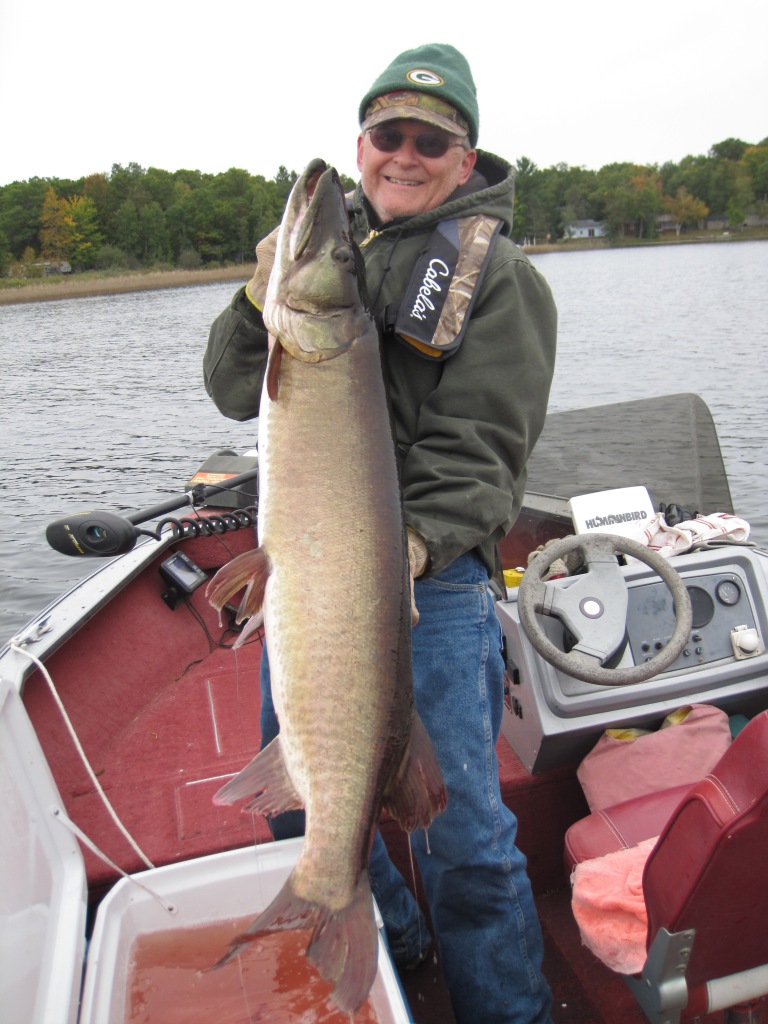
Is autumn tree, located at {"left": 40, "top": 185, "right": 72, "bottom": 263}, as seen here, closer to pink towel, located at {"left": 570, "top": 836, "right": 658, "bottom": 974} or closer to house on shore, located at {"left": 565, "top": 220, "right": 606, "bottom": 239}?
house on shore, located at {"left": 565, "top": 220, "right": 606, "bottom": 239}

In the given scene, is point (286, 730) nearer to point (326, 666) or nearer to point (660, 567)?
point (326, 666)

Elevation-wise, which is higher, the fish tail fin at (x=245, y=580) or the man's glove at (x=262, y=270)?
the man's glove at (x=262, y=270)

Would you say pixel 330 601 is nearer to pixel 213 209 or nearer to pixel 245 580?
pixel 245 580

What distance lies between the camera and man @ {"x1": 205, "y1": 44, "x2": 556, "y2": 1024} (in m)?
2.25

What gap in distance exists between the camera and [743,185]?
11425cm

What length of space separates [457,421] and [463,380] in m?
0.12

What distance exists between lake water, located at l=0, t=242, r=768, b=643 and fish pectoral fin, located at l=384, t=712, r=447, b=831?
7.25m

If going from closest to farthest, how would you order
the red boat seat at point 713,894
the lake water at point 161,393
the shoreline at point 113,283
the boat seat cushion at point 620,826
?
the red boat seat at point 713,894 < the boat seat cushion at point 620,826 < the lake water at point 161,393 < the shoreline at point 113,283

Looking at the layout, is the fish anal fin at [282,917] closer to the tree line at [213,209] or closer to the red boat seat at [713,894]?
the red boat seat at [713,894]

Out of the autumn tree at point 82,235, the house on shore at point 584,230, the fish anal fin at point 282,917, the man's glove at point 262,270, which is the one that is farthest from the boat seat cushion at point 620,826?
the house on shore at point 584,230

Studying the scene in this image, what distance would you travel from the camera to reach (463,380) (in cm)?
226

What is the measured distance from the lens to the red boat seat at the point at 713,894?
1.57 m

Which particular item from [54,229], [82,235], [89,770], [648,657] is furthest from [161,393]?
[54,229]

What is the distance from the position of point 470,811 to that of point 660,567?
1.28m
